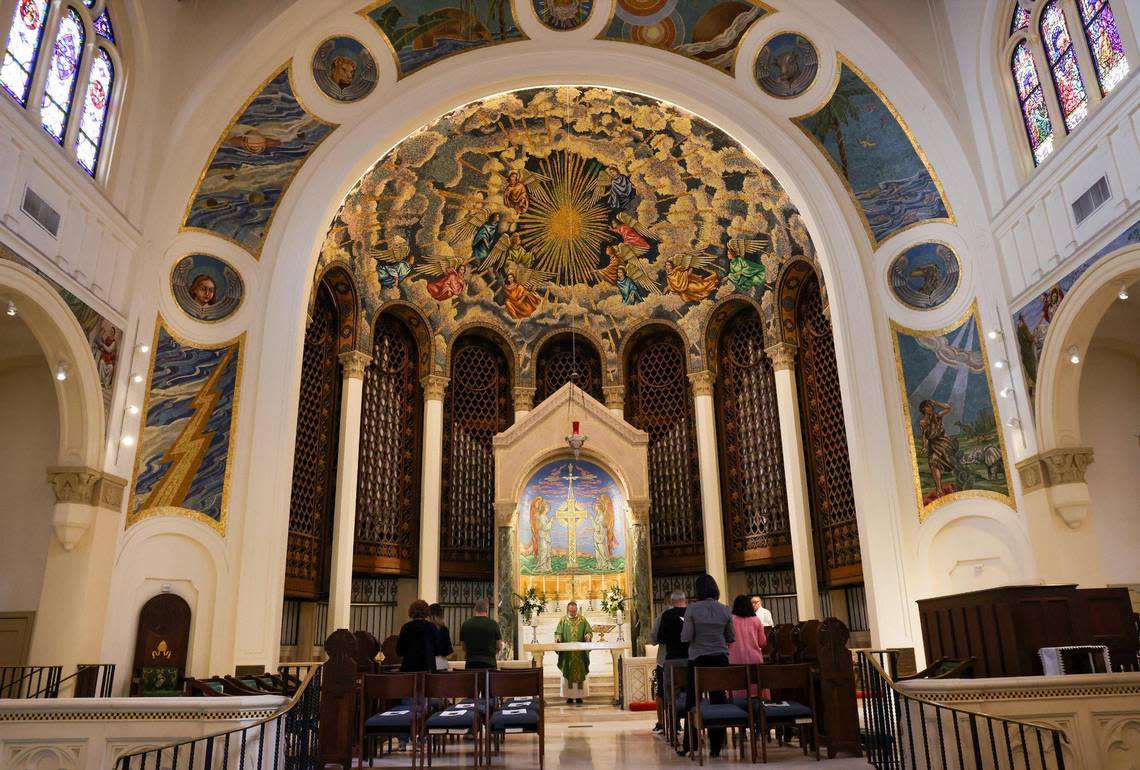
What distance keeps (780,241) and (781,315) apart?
158 centimetres

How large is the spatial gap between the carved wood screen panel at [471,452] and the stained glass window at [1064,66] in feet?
41.4

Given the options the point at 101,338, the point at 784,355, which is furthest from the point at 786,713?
the point at 784,355

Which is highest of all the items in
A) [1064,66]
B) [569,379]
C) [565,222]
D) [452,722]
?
[565,222]

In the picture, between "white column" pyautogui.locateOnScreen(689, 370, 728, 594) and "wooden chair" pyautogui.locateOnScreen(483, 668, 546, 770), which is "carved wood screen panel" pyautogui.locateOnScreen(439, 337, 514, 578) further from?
"wooden chair" pyautogui.locateOnScreen(483, 668, 546, 770)

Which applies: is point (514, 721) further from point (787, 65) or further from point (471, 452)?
point (471, 452)

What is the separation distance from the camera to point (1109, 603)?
879cm

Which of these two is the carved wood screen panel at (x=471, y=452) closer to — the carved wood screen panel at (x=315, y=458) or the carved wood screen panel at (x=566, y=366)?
the carved wood screen panel at (x=566, y=366)

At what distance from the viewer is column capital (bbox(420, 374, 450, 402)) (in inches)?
745

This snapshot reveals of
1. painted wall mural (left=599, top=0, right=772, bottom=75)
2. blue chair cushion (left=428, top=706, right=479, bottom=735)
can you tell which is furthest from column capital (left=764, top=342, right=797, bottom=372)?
blue chair cushion (left=428, top=706, right=479, bottom=735)

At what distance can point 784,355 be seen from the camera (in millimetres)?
17500

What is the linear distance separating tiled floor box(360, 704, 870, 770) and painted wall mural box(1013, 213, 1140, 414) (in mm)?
6633

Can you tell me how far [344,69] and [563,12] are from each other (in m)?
3.99

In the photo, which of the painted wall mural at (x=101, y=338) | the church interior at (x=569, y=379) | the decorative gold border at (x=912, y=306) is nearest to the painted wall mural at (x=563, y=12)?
the church interior at (x=569, y=379)

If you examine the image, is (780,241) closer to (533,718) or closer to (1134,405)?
(1134,405)
